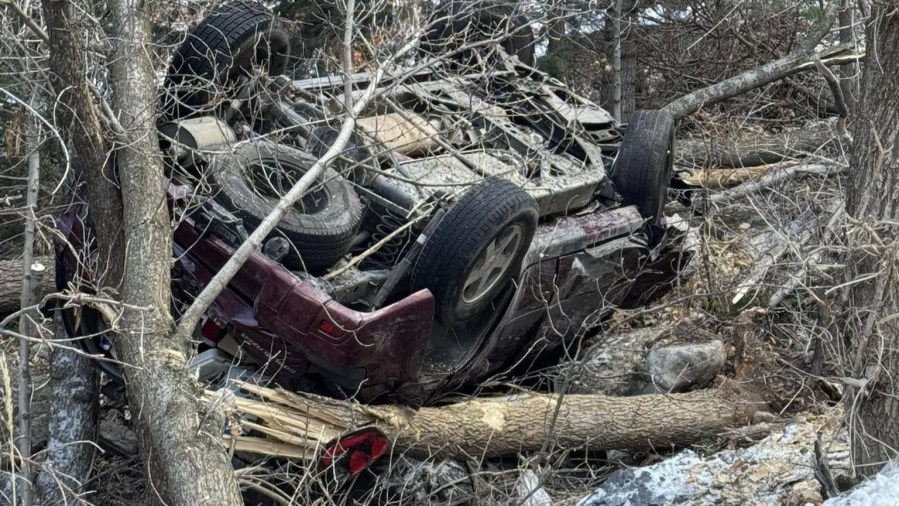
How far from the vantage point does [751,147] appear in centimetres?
923

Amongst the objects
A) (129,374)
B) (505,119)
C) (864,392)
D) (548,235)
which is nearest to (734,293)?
(548,235)

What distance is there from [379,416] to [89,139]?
1.81m

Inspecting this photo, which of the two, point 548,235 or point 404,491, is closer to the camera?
point 404,491

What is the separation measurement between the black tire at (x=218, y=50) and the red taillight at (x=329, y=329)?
1.62 meters

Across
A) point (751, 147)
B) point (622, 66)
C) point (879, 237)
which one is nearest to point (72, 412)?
point (879, 237)

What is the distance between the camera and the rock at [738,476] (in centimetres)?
461

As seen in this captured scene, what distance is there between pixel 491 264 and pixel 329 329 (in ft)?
3.38

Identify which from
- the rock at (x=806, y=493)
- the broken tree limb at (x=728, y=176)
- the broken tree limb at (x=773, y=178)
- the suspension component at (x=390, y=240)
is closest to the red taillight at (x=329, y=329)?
the suspension component at (x=390, y=240)

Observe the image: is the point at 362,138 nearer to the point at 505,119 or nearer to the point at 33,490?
the point at 505,119

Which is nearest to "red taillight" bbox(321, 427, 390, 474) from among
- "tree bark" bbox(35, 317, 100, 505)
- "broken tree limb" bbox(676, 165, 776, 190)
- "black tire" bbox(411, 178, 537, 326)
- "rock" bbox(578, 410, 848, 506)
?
"black tire" bbox(411, 178, 537, 326)

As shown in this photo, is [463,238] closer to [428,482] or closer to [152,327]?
[428,482]

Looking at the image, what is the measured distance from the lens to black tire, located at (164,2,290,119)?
555 cm

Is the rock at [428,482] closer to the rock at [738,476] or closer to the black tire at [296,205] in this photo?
the rock at [738,476]

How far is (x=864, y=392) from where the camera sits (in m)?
3.92
